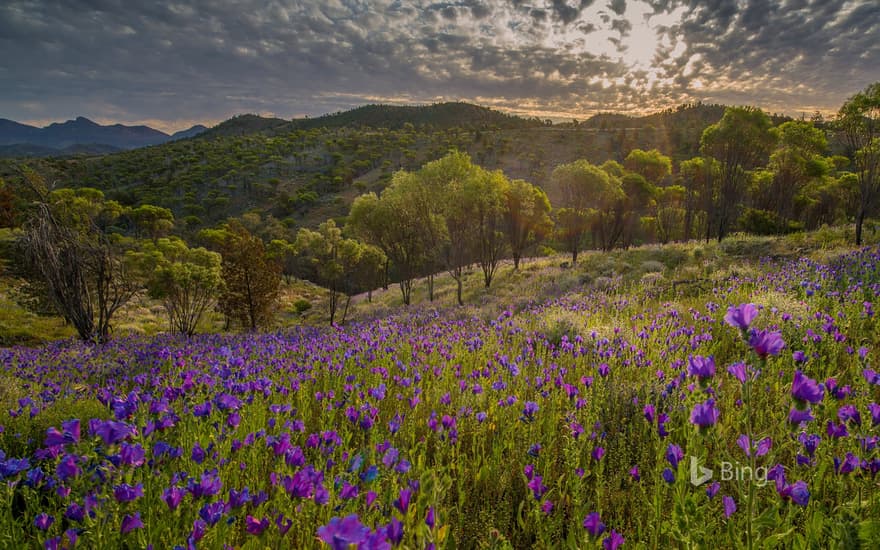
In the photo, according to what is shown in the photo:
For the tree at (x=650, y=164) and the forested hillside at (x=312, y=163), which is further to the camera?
the forested hillside at (x=312, y=163)

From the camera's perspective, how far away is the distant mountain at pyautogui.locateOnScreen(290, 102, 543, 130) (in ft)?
566

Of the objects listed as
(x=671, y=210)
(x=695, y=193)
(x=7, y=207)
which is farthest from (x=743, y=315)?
(x=7, y=207)

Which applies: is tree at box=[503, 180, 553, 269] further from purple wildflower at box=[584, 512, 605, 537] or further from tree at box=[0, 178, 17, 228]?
tree at box=[0, 178, 17, 228]

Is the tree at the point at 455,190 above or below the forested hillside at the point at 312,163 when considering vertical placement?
below

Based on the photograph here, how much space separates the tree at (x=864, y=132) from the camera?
597 inches

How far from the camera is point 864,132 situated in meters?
15.7

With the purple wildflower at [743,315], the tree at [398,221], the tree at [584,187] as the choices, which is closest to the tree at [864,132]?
the tree at [584,187]

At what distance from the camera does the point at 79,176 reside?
94688mm

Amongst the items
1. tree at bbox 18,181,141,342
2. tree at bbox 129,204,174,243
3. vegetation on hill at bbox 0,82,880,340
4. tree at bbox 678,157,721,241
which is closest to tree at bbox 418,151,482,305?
vegetation on hill at bbox 0,82,880,340

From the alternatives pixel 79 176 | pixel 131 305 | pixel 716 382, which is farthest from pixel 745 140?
pixel 79 176

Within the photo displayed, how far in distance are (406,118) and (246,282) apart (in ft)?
579

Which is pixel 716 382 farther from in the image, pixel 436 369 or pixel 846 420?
pixel 436 369

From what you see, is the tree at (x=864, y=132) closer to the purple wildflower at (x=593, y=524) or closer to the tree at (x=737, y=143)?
the tree at (x=737, y=143)

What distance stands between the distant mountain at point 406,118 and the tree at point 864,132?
160m
